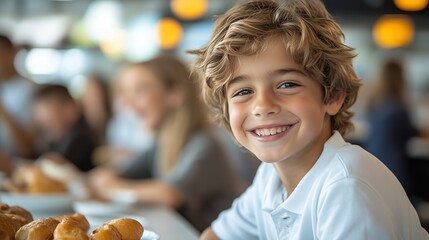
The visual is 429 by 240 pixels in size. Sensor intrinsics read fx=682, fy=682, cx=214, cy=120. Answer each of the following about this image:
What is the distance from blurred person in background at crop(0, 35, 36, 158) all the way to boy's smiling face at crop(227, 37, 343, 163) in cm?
279

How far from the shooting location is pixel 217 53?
1291mm

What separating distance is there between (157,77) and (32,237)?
1.92m

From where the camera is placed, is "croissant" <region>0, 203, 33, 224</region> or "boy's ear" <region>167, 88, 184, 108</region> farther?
"boy's ear" <region>167, 88, 184, 108</region>

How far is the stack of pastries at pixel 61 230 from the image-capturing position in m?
1.08

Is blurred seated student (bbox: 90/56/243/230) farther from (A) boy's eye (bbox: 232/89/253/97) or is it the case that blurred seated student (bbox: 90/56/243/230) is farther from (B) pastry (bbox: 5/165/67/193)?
(A) boy's eye (bbox: 232/89/253/97)

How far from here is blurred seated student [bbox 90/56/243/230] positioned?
2.62m

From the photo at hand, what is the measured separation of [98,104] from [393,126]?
2.88m

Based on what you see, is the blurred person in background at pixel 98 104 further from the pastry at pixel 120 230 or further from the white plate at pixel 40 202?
the pastry at pixel 120 230

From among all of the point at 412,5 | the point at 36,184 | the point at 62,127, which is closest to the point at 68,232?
the point at 36,184

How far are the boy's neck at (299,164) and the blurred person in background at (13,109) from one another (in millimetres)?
2757

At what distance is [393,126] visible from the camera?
6.02 meters

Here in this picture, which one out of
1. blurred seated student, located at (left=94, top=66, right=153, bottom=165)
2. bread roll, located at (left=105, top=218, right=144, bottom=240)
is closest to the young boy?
bread roll, located at (left=105, top=218, right=144, bottom=240)

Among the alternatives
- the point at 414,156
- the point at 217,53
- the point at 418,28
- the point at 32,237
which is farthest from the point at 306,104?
the point at 418,28

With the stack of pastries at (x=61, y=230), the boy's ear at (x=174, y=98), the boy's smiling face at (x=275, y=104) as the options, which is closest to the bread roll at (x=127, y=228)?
the stack of pastries at (x=61, y=230)
